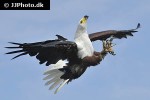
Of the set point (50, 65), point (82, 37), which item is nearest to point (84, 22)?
point (82, 37)

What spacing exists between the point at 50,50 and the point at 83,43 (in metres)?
0.81

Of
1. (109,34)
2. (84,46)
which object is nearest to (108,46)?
(84,46)

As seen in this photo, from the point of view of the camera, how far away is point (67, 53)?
17109mm

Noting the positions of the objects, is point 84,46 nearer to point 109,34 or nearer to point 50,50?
point 50,50

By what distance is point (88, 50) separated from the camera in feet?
56.0

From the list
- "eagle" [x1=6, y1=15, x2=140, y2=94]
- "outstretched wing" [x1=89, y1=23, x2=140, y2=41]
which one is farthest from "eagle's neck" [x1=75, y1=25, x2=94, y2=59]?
"outstretched wing" [x1=89, y1=23, x2=140, y2=41]

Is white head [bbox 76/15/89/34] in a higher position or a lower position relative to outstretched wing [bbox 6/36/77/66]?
higher

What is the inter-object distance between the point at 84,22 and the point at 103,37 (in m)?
1.39

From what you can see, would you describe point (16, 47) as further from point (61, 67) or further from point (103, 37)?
point (103, 37)

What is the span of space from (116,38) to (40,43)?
2524 millimetres

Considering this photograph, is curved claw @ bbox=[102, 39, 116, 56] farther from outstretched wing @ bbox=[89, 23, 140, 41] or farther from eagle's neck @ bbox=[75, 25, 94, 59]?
outstretched wing @ bbox=[89, 23, 140, 41]

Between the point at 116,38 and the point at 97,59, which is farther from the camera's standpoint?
the point at 116,38

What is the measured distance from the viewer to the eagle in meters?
16.8

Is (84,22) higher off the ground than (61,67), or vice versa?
(84,22)
